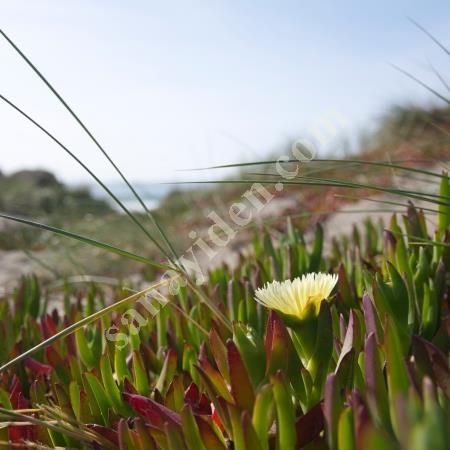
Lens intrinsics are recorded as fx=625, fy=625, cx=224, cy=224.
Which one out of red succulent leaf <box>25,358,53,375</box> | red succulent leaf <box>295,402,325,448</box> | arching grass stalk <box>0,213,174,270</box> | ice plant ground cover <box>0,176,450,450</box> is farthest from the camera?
red succulent leaf <box>25,358,53,375</box>

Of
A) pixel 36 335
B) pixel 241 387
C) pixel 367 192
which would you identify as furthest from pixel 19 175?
pixel 241 387

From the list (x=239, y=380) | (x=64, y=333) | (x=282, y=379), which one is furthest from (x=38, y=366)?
(x=282, y=379)

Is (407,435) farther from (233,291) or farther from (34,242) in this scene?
(34,242)

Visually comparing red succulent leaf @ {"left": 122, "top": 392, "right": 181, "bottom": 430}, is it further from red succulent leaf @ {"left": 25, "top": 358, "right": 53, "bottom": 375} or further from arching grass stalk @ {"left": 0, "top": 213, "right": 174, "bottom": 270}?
red succulent leaf @ {"left": 25, "top": 358, "right": 53, "bottom": 375}

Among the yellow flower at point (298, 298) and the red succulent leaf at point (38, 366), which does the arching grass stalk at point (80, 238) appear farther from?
the red succulent leaf at point (38, 366)

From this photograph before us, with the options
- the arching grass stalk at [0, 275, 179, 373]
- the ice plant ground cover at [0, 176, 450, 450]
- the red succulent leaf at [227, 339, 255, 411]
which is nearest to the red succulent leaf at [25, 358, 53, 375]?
the ice plant ground cover at [0, 176, 450, 450]

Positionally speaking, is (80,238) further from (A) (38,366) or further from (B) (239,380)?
(A) (38,366)

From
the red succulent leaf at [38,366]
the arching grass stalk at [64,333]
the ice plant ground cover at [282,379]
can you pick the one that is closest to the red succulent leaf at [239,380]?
the ice plant ground cover at [282,379]

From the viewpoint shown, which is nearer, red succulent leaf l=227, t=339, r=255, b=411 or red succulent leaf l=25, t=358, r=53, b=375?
red succulent leaf l=227, t=339, r=255, b=411
